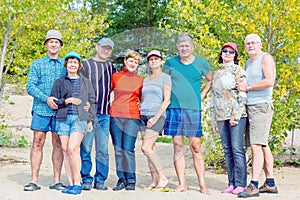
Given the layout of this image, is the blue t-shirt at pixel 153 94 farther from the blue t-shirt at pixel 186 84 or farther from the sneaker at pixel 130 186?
the sneaker at pixel 130 186

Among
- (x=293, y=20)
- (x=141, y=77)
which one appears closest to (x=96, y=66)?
(x=141, y=77)

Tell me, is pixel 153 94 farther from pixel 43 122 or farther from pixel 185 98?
pixel 43 122

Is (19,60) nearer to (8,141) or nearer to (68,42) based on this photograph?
(68,42)

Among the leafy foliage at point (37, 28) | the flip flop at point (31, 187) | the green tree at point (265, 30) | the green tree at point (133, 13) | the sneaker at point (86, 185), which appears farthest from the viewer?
the green tree at point (133, 13)

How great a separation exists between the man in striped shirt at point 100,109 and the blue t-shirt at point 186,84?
0.85 metres

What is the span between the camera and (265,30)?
752 centimetres

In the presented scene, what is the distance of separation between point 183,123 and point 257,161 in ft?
3.43

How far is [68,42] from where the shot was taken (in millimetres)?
9102

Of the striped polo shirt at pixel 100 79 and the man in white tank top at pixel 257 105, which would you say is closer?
the man in white tank top at pixel 257 105

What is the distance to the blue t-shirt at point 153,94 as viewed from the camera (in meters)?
5.90

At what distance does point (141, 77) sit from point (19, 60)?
11.7ft

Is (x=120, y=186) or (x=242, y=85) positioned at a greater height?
(x=242, y=85)

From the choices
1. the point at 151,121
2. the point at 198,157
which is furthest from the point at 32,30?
the point at 198,157

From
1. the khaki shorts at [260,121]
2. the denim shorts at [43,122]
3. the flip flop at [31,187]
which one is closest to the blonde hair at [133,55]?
the denim shorts at [43,122]
